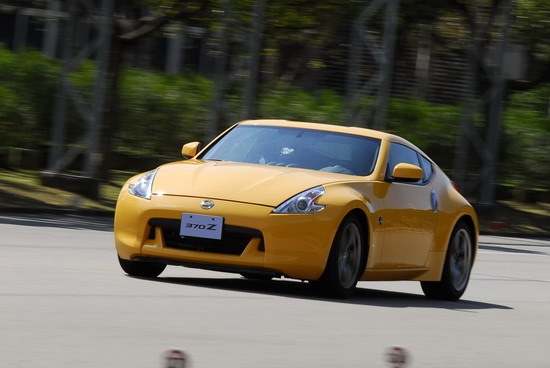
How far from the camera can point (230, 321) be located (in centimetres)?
854

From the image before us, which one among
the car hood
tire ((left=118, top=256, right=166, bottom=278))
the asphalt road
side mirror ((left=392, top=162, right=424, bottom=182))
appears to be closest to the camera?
the asphalt road

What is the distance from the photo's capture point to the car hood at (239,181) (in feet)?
33.0

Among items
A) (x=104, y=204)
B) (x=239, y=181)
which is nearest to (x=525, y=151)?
(x=104, y=204)

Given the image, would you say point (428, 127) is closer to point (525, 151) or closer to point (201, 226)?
point (525, 151)

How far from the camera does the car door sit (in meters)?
10.9

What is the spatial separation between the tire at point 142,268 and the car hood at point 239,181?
0.72m

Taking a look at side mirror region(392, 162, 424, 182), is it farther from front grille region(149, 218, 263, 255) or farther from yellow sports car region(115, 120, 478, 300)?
front grille region(149, 218, 263, 255)

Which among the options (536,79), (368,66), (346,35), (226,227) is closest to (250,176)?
(226,227)

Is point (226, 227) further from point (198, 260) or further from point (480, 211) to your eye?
point (480, 211)

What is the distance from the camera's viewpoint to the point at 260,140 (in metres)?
11.4

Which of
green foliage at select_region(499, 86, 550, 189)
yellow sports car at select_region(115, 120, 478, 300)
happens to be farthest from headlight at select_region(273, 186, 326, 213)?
green foliage at select_region(499, 86, 550, 189)

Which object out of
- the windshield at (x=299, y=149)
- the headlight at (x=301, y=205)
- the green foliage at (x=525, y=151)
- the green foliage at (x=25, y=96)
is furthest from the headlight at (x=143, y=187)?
the green foliage at (x=525, y=151)

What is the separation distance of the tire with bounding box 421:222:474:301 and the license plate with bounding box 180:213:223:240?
103 inches

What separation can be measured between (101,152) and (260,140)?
12140mm
